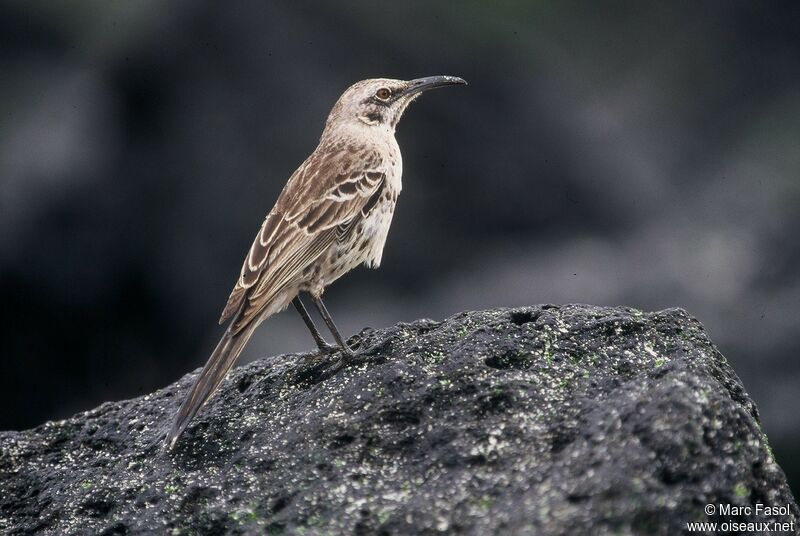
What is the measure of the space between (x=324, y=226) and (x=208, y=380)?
135 cm

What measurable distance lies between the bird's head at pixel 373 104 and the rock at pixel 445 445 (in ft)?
6.44

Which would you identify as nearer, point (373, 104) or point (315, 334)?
point (315, 334)

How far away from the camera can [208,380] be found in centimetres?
486

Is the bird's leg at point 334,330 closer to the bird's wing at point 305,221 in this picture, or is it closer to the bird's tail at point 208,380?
the bird's wing at point 305,221

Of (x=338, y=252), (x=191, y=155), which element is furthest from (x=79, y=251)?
(x=338, y=252)

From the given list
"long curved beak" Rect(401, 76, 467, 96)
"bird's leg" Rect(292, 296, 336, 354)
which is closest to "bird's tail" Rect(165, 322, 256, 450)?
"bird's leg" Rect(292, 296, 336, 354)

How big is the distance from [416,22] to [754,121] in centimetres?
347

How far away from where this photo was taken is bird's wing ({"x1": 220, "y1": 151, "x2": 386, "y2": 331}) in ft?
17.7

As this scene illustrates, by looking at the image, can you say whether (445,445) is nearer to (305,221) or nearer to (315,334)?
(315,334)

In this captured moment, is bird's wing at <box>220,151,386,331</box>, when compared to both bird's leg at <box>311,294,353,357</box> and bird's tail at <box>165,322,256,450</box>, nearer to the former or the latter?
bird's tail at <box>165,322,256,450</box>

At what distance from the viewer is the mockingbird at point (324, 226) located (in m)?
5.29

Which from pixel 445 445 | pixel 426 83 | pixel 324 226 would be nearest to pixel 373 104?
pixel 426 83

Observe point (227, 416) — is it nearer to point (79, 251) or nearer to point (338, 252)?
point (338, 252)

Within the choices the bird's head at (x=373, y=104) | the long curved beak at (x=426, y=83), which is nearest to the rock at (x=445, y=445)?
the bird's head at (x=373, y=104)
